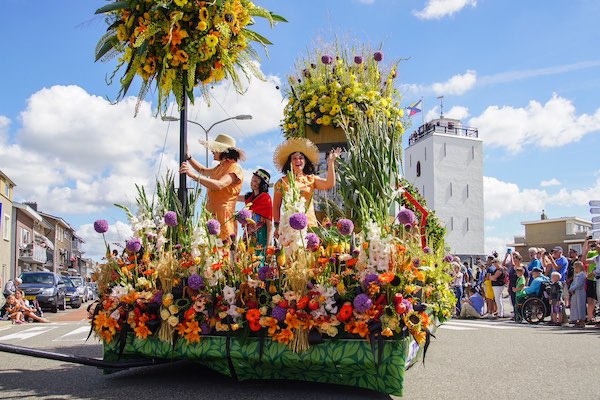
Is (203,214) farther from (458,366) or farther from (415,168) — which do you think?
(415,168)

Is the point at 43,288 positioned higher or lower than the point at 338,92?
lower

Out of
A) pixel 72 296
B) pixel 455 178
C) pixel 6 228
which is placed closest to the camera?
pixel 72 296

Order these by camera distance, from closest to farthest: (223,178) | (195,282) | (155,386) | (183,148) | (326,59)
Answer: (195,282), (155,386), (183,148), (223,178), (326,59)

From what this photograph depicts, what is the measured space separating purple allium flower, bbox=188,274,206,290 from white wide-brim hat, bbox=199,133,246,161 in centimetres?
210

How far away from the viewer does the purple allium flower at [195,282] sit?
5.29 meters

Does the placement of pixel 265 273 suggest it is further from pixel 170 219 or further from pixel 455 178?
pixel 455 178

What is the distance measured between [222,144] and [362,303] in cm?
312

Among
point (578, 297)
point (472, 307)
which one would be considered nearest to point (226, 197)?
point (578, 297)

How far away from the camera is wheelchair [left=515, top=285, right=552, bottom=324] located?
13523 millimetres

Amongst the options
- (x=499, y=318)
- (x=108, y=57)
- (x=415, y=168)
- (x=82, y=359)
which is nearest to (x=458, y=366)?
(x=82, y=359)

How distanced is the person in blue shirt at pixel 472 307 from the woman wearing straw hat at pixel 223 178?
10.8 metres

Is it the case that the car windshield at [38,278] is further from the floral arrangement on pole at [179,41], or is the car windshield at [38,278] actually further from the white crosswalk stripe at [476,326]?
the floral arrangement on pole at [179,41]

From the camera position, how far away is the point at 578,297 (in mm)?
12516

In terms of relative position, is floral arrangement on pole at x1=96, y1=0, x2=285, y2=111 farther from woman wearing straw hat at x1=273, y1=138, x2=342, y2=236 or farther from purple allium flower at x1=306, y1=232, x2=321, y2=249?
purple allium flower at x1=306, y1=232, x2=321, y2=249
